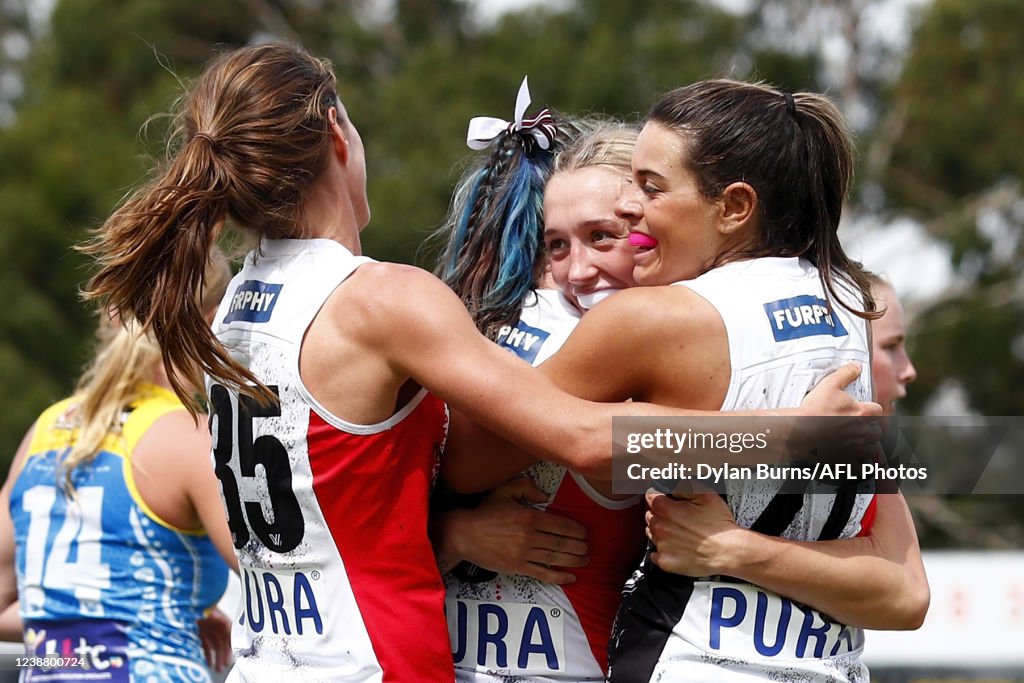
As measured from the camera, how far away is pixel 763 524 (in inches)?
90.9

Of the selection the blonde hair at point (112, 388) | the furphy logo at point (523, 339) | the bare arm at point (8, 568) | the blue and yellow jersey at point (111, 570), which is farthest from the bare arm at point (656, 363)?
the bare arm at point (8, 568)

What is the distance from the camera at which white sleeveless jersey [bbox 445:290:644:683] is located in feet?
8.00

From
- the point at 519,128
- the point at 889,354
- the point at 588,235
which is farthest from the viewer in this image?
the point at 889,354

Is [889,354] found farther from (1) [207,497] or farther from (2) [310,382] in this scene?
(2) [310,382]

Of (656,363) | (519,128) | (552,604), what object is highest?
(519,128)

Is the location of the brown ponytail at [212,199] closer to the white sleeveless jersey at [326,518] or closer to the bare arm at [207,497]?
the white sleeveless jersey at [326,518]

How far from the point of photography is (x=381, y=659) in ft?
7.49

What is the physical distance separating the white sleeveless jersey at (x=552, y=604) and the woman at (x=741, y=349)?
0.29 feet

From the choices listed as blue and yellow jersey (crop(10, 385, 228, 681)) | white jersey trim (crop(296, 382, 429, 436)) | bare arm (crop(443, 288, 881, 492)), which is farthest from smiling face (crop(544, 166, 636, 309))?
blue and yellow jersey (crop(10, 385, 228, 681))

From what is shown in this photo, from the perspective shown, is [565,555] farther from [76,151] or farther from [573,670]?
[76,151]

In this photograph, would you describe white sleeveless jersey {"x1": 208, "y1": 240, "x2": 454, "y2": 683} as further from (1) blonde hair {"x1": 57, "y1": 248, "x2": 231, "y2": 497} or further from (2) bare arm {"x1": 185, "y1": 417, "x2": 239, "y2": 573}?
(1) blonde hair {"x1": 57, "y1": 248, "x2": 231, "y2": 497}

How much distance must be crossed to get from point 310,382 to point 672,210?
0.72 m

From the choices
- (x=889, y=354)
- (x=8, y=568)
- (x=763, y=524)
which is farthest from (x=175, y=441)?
(x=889, y=354)

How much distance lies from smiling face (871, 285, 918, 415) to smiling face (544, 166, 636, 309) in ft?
4.70
